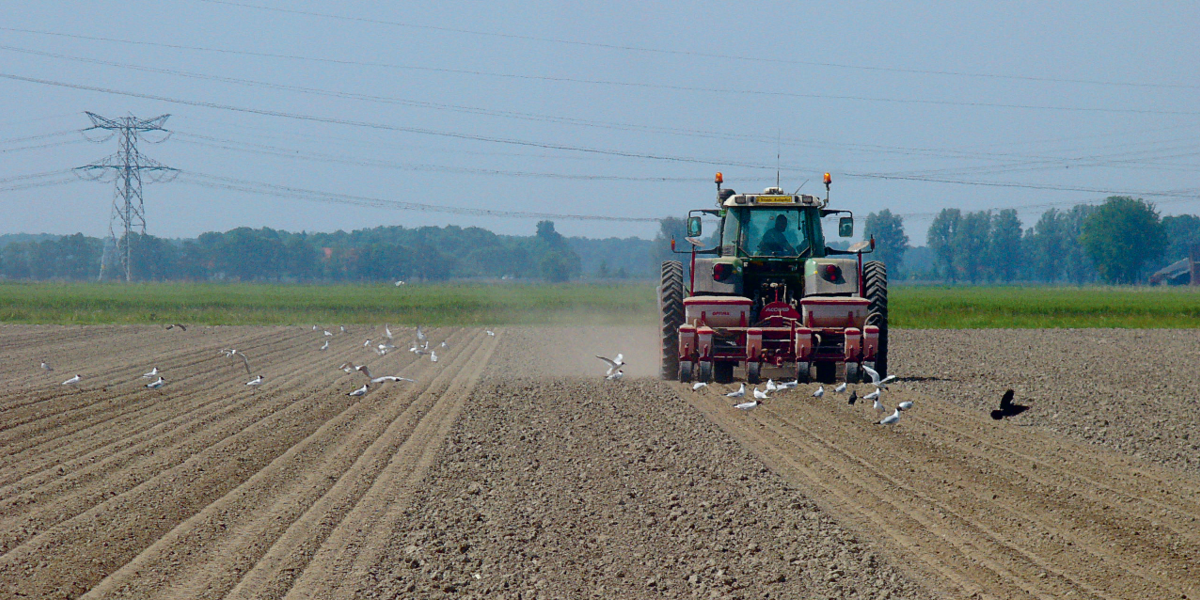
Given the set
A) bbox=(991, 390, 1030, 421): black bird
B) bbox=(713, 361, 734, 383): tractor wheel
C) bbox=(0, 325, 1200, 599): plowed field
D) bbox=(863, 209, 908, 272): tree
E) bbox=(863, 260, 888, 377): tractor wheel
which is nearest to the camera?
bbox=(0, 325, 1200, 599): plowed field

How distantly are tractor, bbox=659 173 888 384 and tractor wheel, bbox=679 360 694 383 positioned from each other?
1 cm

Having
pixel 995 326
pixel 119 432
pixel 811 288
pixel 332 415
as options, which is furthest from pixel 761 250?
pixel 995 326

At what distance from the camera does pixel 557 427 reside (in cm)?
1032

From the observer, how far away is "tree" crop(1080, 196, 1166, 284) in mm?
109438

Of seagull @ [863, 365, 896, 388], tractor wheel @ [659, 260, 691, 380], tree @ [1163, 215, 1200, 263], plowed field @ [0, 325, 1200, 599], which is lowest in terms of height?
plowed field @ [0, 325, 1200, 599]

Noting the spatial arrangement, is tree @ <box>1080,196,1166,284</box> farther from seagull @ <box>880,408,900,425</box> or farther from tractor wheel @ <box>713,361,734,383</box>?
seagull @ <box>880,408,900,425</box>

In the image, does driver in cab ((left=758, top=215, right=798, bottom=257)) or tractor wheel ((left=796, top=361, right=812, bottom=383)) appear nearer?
tractor wheel ((left=796, top=361, right=812, bottom=383))

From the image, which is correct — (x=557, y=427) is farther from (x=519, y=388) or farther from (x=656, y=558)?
(x=656, y=558)

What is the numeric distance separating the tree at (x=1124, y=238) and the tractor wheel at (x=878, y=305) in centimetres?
10849

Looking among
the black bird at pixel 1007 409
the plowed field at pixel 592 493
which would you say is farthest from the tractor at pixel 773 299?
the black bird at pixel 1007 409

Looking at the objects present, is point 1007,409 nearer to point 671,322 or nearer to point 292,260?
point 671,322

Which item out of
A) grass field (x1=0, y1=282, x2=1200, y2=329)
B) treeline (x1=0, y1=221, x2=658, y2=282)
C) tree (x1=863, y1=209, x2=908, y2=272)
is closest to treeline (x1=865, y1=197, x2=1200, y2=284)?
tree (x1=863, y1=209, x2=908, y2=272)

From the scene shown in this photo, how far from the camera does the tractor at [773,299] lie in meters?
13.2

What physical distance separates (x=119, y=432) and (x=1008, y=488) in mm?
8508
